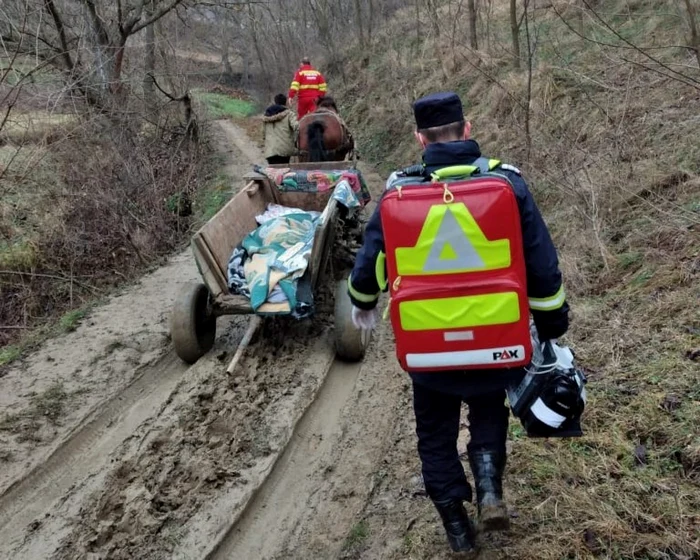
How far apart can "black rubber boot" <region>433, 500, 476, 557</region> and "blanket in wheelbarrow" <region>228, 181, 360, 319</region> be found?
2.61 m

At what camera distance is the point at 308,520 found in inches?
148

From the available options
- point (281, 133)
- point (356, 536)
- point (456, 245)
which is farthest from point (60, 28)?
point (456, 245)

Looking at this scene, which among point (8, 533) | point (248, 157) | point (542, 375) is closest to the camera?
point (542, 375)

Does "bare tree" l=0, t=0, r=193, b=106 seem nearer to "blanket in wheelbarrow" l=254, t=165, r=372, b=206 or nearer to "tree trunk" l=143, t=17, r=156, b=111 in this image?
"tree trunk" l=143, t=17, r=156, b=111

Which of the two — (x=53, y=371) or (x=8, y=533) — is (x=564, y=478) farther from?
(x=53, y=371)

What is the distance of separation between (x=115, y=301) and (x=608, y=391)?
5.61 metres

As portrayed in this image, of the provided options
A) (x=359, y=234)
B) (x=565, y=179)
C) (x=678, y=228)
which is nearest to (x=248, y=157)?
(x=359, y=234)

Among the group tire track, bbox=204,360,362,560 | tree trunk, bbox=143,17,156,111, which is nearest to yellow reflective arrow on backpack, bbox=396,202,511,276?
tire track, bbox=204,360,362,560

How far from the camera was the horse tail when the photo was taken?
924 cm

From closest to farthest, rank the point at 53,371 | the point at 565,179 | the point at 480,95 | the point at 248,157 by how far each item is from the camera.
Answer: the point at 53,371
the point at 565,179
the point at 480,95
the point at 248,157

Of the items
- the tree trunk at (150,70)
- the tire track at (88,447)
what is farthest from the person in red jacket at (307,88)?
the tire track at (88,447)

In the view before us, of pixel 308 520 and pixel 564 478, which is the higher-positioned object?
pixel 564 478

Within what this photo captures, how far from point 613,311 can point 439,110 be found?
117 inches

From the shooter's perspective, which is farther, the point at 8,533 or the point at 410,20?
the point at 410,20
